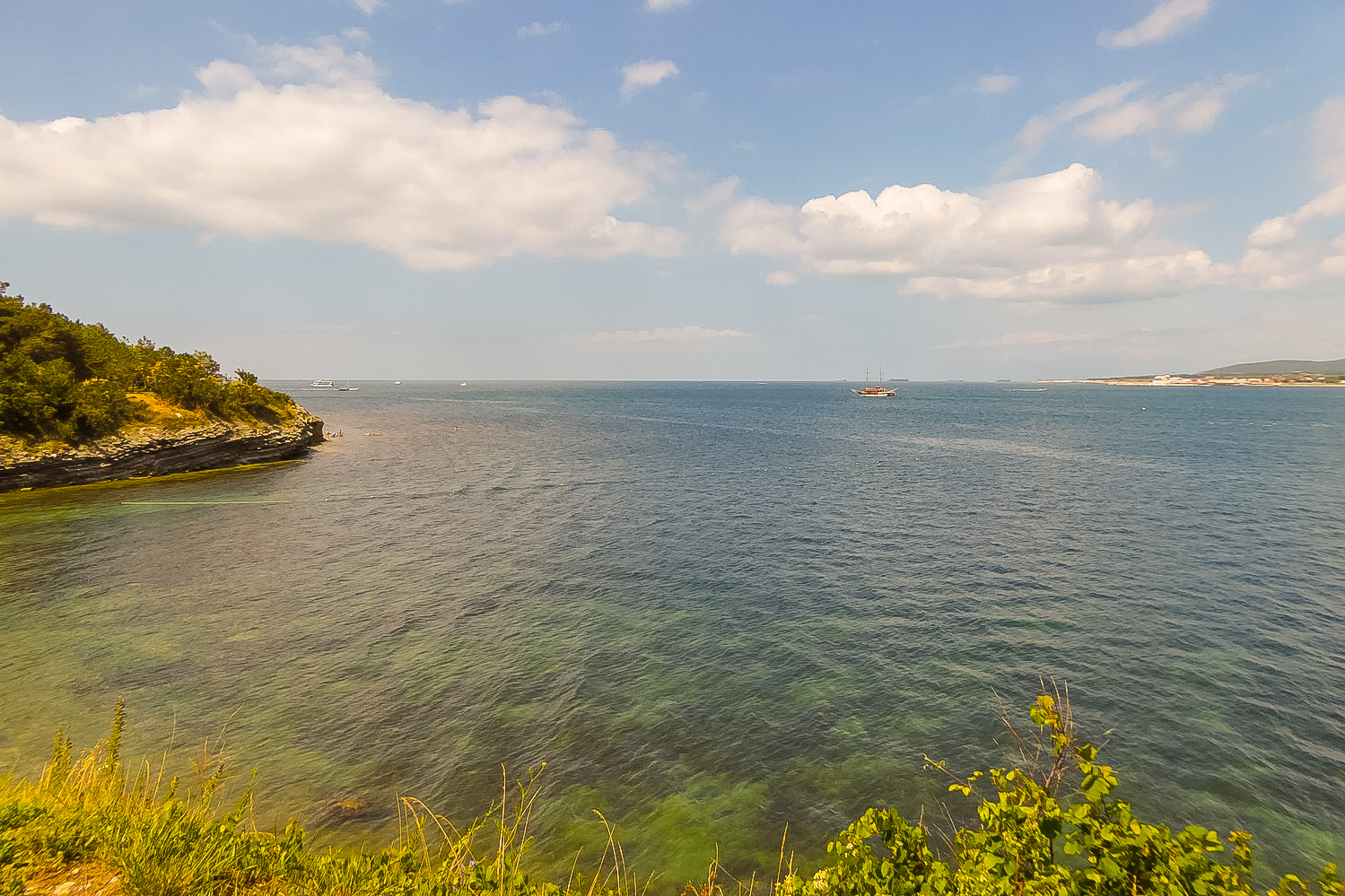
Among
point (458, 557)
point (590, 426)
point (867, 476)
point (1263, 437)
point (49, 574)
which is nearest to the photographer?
point (49, 574)

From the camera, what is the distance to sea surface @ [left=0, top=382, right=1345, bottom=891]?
53.6 ft

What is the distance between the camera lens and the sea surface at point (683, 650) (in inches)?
643

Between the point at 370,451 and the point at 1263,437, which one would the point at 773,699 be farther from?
the point at 1263,437

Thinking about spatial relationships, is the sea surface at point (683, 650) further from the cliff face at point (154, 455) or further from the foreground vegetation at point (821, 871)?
the foreground vegetation at point (821, 871)

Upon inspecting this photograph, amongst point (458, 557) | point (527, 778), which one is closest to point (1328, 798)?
point (527, 778)

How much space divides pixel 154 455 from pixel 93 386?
28.0ft

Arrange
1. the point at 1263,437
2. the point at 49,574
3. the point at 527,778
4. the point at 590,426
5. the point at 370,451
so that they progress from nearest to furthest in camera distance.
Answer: the point at 527,778
the point at 49,574
the point at 370,451
the point at 1263,437
the point at 590,426

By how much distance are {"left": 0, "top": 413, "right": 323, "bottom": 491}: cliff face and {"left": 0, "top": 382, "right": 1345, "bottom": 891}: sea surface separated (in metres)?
2.76

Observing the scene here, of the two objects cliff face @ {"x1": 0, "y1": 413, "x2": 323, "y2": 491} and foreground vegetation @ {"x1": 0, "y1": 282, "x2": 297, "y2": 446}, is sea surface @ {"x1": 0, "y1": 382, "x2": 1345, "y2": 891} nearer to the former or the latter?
cliff face @ {"x1": 0, "y1": 413, "x2": 323, "y2": 491}

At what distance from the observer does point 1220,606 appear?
28.8 meters

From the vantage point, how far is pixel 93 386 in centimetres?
5641

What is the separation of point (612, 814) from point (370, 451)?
278 ft

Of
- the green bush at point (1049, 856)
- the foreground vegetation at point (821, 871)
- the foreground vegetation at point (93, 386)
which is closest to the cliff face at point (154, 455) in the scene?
the foreground vegetation at point (93, 386)

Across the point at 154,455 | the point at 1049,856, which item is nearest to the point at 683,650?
the point at 1049,856
